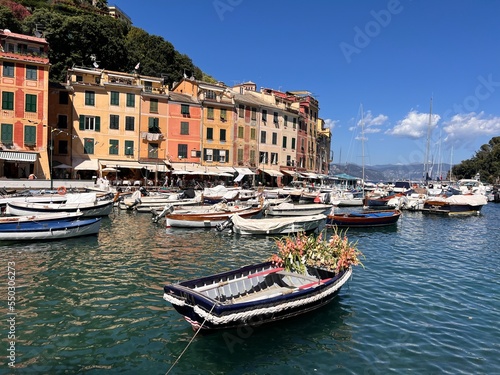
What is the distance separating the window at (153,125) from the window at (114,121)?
3.72 meters

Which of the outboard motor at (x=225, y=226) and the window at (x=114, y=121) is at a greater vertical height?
the window at (x=114, y=121)

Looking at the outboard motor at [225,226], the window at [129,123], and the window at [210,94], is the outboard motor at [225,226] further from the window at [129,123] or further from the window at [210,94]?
the window at [210,94]

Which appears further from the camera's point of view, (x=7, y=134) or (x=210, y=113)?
(x=210, y=113)

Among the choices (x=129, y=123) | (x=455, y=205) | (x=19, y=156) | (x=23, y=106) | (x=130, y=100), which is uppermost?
(x=130, y=100)

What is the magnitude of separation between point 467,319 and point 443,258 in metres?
9.08

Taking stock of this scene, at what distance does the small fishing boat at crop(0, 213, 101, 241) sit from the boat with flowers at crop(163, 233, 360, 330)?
41.6ft

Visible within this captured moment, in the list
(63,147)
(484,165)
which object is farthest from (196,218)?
(484,165)

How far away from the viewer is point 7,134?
38219mm

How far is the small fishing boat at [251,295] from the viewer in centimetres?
862

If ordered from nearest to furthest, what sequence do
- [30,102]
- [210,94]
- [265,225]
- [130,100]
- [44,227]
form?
[44,227], [265,225], [30,102], [130,100], [210,94]

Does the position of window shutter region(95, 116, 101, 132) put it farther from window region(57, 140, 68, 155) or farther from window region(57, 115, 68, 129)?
window region(57, 140, 68, 155)

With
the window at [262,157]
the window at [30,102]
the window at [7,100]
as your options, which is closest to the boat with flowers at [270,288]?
the window at [30,102]

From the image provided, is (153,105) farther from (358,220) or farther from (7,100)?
(358,220)

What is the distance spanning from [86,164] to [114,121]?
6276 millimetres
